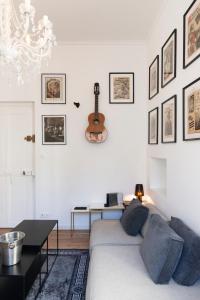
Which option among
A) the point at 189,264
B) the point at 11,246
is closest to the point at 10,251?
the point at 11,246

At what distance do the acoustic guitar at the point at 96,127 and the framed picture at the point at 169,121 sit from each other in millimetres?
1198

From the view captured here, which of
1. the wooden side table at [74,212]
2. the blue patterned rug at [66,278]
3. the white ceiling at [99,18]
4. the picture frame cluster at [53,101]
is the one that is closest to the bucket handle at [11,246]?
the blue patterned rug at [66,278]

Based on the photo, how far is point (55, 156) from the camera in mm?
3998

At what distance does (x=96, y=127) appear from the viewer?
12.7 ft

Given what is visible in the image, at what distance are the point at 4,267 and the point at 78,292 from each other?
2.52 ft

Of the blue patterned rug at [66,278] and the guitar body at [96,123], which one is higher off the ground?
the guitar body at [96,123]

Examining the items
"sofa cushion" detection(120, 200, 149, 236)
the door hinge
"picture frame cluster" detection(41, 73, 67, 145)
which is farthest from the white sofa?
the door hinge

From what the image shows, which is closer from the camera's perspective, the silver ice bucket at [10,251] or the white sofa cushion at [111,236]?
the silver ice bucket at [10,251]

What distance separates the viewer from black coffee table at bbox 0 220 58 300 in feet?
5.80

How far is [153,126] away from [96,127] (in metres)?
0.92

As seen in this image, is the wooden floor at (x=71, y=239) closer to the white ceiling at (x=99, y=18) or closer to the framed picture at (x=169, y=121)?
the framed picture at (x=169, y=121)

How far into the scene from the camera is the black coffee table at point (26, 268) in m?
1.77

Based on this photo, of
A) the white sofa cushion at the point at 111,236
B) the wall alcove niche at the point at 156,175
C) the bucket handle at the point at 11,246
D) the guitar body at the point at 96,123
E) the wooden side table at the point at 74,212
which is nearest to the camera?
the bucket handle at the point at 11,246

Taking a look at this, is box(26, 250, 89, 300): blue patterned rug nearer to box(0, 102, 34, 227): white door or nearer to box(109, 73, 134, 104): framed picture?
box(0, 102, 34, 227): white door
